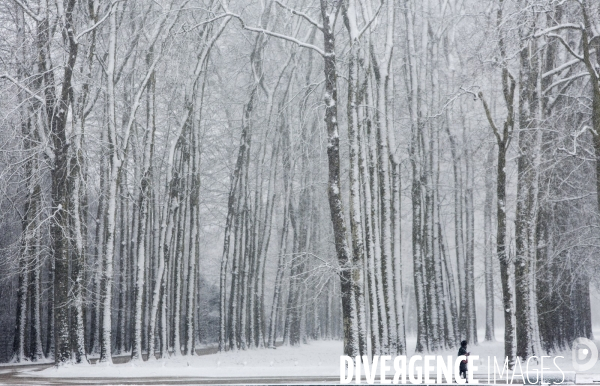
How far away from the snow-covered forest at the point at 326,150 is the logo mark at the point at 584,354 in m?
0.66

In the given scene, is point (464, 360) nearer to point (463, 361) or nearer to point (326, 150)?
point (463, 361)

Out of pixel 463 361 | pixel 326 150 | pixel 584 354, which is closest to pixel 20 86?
pixel 326 150

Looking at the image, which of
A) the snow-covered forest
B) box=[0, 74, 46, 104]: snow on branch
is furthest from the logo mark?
box=[0, 74, 46, 104]: snow on branch

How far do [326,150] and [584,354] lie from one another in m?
12.7

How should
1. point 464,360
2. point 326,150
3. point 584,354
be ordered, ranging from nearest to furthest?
1. point 464,360
2. point 584,354
3. point 326,150

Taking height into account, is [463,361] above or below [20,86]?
below

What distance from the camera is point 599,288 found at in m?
30.7

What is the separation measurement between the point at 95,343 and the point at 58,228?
15.0 meters

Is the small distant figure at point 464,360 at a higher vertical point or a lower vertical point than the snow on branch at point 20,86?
lower

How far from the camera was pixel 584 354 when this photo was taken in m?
26.3

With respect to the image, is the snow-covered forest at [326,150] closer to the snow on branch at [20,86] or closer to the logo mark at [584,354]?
the snow on branch at [20,86]

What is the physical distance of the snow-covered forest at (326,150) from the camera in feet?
64.8

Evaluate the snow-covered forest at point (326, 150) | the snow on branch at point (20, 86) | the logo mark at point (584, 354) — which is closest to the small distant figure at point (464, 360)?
the snow-covered forest at point (326, 150)

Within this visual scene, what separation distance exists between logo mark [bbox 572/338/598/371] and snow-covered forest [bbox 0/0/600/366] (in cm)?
66
